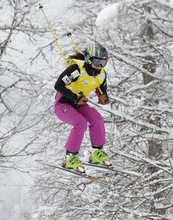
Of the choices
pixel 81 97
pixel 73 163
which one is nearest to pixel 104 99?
pixel 81 97

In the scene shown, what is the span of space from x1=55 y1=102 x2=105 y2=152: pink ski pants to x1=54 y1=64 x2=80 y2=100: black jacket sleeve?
325mm

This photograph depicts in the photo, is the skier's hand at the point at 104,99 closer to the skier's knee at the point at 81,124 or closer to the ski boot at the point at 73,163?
the skier's knee at the point at 81,124

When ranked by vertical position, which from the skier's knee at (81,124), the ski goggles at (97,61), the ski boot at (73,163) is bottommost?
the ski boot at (73,163)

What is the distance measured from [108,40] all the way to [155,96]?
194cm

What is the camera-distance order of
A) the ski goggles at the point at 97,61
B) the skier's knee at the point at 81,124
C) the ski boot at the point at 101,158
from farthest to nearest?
1. the ski boot at the point at 101,158
2. the skier's knee at the point at 81,124
3. the ski goggles at the point at 97,61

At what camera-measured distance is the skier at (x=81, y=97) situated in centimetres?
473

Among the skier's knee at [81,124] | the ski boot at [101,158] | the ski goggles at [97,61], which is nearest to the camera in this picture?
the ski goggles at [97,61]

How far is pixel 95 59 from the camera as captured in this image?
184 inches

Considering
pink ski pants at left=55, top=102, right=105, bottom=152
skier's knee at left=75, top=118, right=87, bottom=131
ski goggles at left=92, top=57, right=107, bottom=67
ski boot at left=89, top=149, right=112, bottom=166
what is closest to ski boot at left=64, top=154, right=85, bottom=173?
pink ski pants at left=55, top=102, right=105, bottom=152

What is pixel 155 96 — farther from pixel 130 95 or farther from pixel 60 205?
pixel 60 205

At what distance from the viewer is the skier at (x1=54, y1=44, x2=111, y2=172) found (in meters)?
4.73

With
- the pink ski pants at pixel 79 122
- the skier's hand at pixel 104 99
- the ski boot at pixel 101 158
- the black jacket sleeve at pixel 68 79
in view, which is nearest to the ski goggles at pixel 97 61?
the black jacket sleeve at pixel 68 79

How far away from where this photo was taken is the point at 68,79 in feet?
15.5

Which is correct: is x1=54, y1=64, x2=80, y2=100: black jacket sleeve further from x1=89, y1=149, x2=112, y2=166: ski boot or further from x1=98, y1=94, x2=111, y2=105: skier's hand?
x1=89, y1=149, x2=112, y2=166: ski boot
